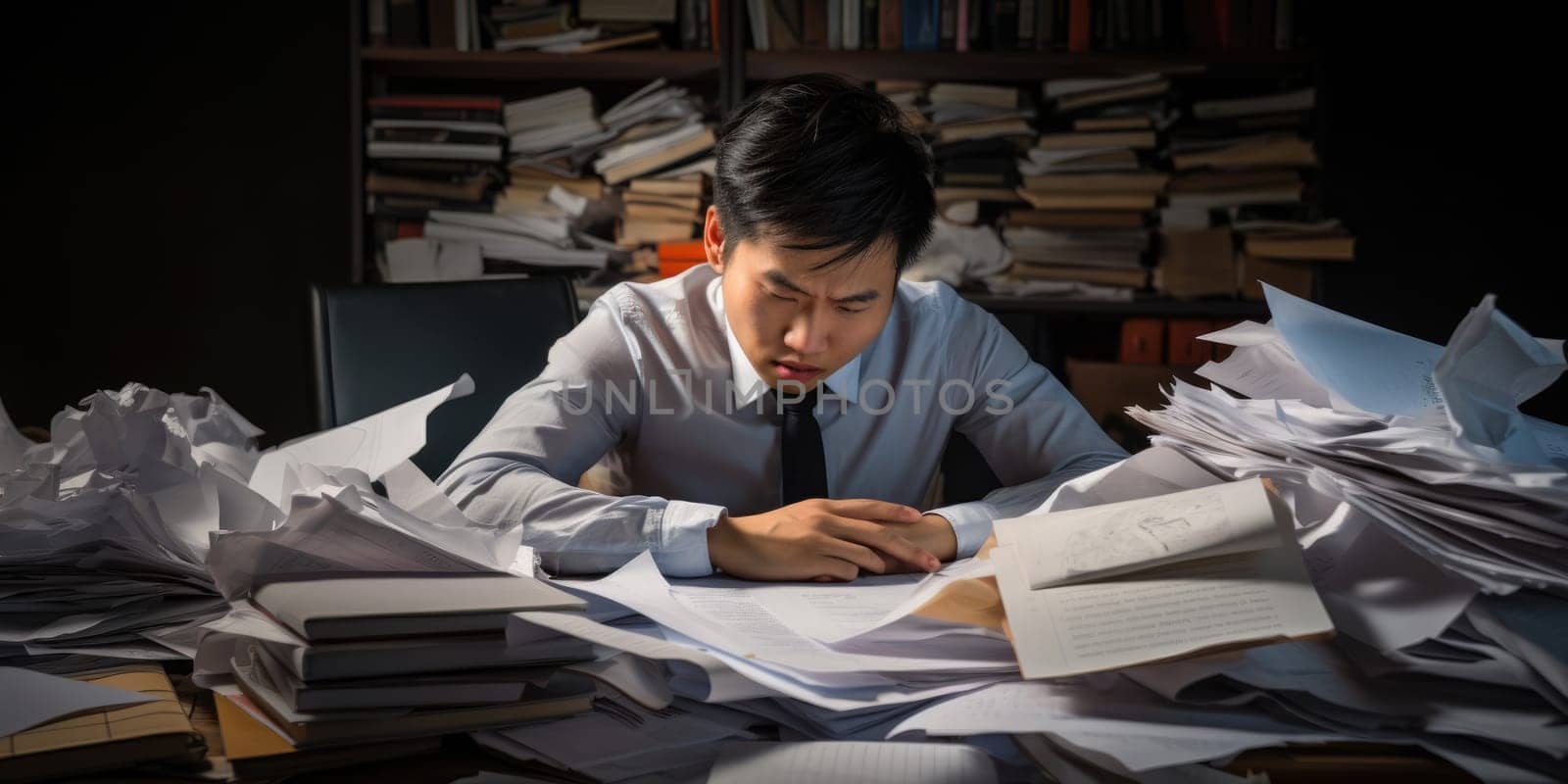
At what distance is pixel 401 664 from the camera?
27.1 inches

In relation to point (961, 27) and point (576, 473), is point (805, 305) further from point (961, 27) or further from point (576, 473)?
point (961, 27)

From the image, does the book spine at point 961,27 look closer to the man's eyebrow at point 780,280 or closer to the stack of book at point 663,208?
the stack of book at point 663,208

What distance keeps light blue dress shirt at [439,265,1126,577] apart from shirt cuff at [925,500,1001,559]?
0.49 ft

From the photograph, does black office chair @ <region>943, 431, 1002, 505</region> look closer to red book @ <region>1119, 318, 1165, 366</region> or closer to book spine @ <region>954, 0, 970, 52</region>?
red book @ <region>1119, 318, 1165, 366</region>

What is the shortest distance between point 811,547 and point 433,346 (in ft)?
3.06

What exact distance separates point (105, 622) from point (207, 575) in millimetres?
73

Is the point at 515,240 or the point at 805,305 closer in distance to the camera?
the point at 805,305

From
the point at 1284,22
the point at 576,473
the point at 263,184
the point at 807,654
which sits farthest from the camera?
the point at 263,184

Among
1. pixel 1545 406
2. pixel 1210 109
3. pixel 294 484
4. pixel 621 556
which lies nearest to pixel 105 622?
pixel 294 484

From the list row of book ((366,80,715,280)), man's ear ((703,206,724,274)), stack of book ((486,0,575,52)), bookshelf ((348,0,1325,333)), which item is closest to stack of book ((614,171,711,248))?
row of book ((366,80,715,280))

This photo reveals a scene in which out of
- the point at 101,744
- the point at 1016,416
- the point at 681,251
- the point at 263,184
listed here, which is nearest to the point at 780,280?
the point at 1016,416

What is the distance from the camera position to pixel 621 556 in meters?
1.11

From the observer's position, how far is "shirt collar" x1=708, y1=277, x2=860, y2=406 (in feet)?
5.10

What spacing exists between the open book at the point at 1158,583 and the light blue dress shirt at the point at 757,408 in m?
0.58
